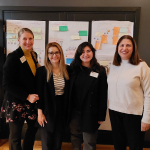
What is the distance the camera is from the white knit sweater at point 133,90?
122 centimetres

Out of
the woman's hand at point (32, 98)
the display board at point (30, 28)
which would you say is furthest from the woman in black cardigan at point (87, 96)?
the display board at point (30, 28)

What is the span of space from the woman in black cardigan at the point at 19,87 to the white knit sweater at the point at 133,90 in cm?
88

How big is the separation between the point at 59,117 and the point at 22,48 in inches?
35.7

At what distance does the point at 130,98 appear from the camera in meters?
1.25

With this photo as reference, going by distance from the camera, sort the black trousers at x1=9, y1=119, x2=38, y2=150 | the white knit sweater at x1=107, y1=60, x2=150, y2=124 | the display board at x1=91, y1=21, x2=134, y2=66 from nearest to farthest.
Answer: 1. the white knit sweater at x1=107, y1=60, x2=150, y2=124
2. the black trousers at x1=9, y1=119, x2=38, y2=150
3. the display board at x1=91, y1=21, x2=134, y2=66

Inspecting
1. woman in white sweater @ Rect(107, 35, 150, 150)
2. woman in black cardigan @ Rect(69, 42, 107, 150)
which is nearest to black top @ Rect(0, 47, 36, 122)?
woman in black cardigan @ Rect(69, 42, 107, 150)

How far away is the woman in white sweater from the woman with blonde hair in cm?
55

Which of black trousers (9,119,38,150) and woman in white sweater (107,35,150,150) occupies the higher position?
woman in white sweater (107,35,150,150)

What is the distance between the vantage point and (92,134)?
1.39 meters

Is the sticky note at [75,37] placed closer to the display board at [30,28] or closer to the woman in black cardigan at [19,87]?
the display board at [30,28]

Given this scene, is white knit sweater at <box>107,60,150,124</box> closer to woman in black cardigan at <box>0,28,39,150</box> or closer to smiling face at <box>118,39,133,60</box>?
smiling face at <box>118,39,133,60</box>

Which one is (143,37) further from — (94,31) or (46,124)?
A: (46,124)

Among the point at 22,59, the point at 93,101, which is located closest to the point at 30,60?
the point at 22,59

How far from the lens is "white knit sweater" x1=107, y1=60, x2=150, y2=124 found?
1.22m
